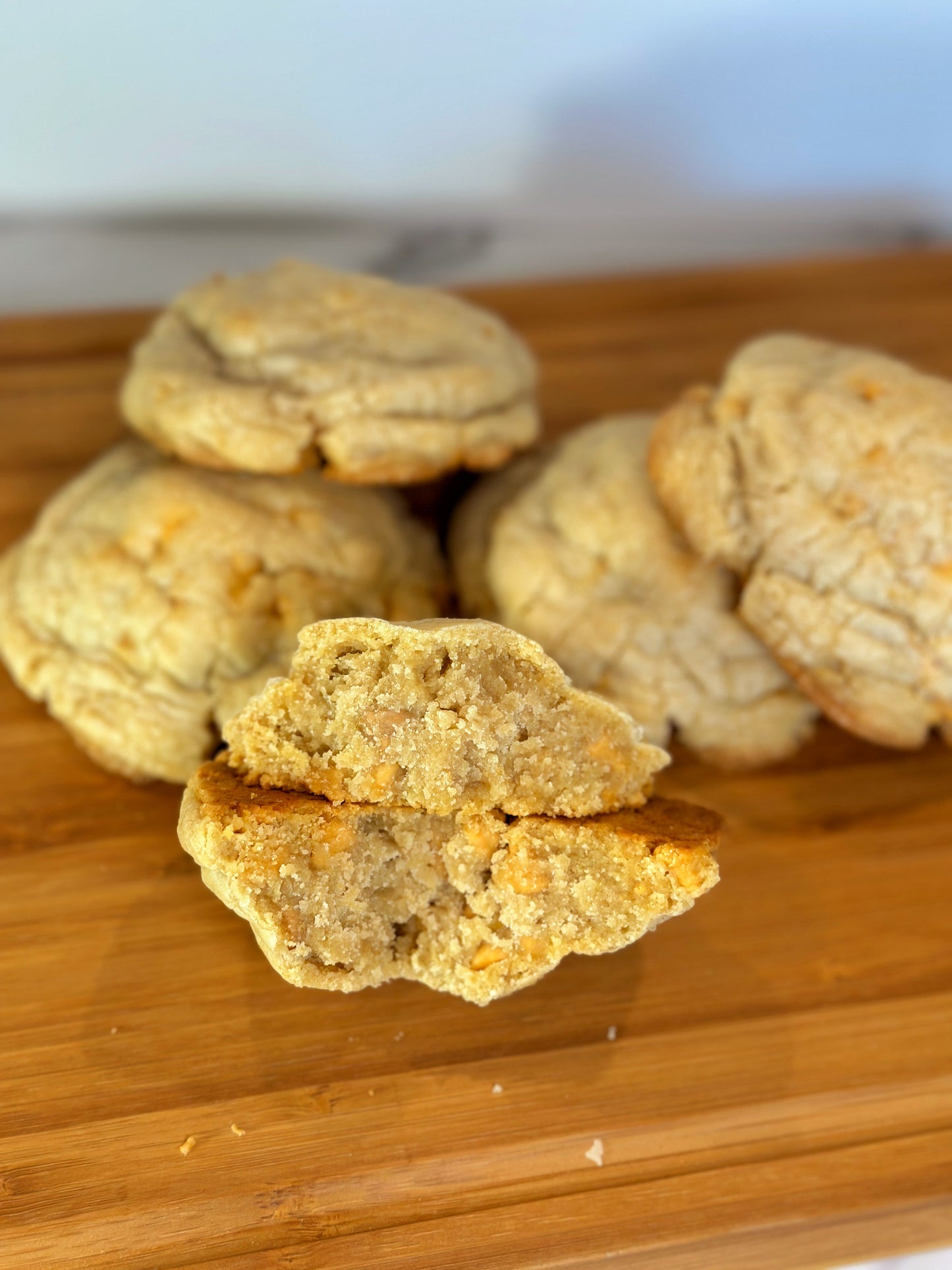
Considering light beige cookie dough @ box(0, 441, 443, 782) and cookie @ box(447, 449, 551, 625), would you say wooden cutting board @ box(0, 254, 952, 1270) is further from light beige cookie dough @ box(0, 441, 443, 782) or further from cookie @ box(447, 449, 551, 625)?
cookie @ box(447, 449, 551, 625)

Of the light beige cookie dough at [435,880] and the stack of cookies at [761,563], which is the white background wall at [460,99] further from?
the light beige cookie dough at [435,880]

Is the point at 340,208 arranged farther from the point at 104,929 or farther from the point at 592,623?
the point at 104,929

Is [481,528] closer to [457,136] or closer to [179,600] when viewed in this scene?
[179,600]

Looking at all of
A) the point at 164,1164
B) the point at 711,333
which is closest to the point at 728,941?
the point at 164,1164

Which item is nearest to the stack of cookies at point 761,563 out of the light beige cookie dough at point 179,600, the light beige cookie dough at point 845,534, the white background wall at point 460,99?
the light beige cookie dough at point 845,534

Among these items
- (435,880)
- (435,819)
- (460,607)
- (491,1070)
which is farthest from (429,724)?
(460,607)

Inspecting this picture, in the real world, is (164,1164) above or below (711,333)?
below
